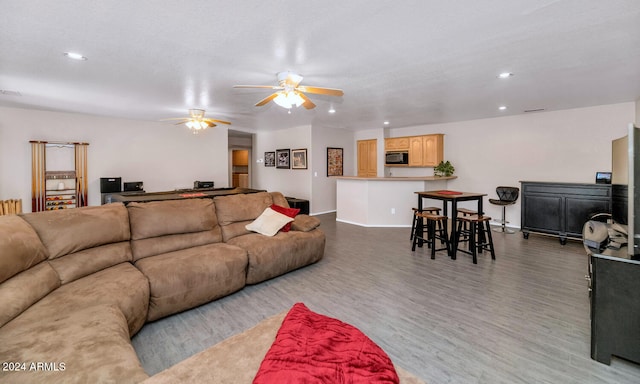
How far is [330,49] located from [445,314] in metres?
2.68

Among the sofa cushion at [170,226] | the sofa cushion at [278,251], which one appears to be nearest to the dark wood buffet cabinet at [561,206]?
the sofa cushion at [278,251]

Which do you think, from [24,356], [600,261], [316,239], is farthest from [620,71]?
[24,356]

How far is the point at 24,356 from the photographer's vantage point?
1.33m

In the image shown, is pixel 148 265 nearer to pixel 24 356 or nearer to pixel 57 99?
pixel 24 356

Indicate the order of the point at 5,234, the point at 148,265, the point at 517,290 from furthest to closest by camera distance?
the point at 517,290, the point at 148,265, the point at 5,234

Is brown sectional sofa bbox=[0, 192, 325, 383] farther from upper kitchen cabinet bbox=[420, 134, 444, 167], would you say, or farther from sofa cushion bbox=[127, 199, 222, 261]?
upper kitchen cabinet bbox=[420, 134, 444, 167]

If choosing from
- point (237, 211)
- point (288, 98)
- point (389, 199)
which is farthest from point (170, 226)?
point (389, 199)

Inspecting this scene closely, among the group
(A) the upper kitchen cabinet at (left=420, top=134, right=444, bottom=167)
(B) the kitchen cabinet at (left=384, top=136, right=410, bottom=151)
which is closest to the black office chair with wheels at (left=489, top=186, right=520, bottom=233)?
(A) the upper kitchen cabinet at (left=420, top=134, right=444, bottom=167)

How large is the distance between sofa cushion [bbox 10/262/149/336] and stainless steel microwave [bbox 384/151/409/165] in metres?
6.66

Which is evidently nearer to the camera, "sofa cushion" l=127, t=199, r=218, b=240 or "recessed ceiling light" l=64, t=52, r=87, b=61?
"recessed ceiling light" l=64, t=52, r=87, b=61

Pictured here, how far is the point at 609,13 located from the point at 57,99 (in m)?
6.96

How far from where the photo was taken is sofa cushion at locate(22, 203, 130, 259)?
2281mm

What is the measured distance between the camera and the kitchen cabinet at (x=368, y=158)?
27.4 ft

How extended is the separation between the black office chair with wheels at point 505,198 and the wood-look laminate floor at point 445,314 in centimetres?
164
